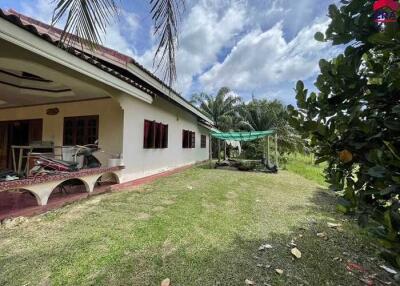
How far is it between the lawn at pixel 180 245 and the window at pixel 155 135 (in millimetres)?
3332

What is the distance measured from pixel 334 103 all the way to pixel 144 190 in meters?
6.21

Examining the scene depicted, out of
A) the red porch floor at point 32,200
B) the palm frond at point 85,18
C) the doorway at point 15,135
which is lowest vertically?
the red porch floor at point 32,200

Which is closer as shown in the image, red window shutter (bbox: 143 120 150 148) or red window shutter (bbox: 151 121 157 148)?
red window shutter (bbox: 143 120 150 148)

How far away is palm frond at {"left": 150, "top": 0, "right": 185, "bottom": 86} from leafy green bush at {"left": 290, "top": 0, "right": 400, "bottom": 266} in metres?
1.50

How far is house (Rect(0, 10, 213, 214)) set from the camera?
4.45 meters

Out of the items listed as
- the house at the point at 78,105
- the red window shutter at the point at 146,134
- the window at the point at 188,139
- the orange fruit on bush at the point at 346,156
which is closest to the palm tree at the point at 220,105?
the window at the point at 188,139

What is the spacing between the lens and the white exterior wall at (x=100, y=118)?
7.59 m

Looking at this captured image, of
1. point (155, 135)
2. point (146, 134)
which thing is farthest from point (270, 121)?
point (146, 134)

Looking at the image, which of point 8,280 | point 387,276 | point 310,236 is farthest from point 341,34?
point 8,280

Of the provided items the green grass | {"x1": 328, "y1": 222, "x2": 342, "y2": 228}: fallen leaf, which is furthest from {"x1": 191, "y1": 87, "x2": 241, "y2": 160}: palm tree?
{"x1": 328, "y1": 222, "x2": 342, "y2": 228}: fallen leaf

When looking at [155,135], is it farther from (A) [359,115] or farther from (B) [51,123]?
(A) [359,115]

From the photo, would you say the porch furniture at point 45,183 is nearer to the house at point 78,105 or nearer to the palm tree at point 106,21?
the house at point 78,105

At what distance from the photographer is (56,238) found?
370 cm

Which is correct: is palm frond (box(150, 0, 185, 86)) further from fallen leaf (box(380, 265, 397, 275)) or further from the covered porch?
fallen leaf (box(380, 265, 397, 275))
